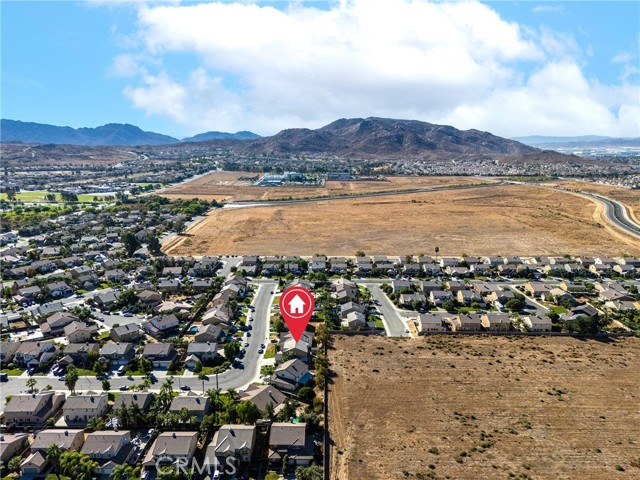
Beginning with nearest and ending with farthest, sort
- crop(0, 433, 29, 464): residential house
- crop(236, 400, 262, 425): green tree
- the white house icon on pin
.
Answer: crop(0, 433, 29, 464): residential house
crop(236, 400, 262, 425): green tree
the white house icon on pin

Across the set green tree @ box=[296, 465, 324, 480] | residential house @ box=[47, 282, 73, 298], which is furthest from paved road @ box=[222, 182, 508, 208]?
green tree @ box=[296, 465, 324, 480]

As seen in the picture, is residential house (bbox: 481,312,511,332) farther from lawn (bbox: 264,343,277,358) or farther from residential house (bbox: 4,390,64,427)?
residential house (bbox: 4,390,64,427)

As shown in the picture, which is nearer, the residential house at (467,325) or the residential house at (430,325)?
the residential house at (430,325)

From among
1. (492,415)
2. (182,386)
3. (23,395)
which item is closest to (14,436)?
(23,395)

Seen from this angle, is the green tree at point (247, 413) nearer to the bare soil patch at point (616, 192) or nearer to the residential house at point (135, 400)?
the residential house at point (135, 400)

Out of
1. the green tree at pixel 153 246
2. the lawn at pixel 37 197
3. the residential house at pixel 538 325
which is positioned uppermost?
the lawn at pixel 37 197

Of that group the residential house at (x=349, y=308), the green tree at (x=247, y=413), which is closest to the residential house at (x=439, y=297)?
Result: the residential house at (x=349, y=308)

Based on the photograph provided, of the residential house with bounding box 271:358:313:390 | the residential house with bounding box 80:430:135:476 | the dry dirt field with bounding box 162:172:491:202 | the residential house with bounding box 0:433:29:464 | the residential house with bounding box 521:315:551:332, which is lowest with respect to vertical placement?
the residential house with bounding box 0:433:29:464
